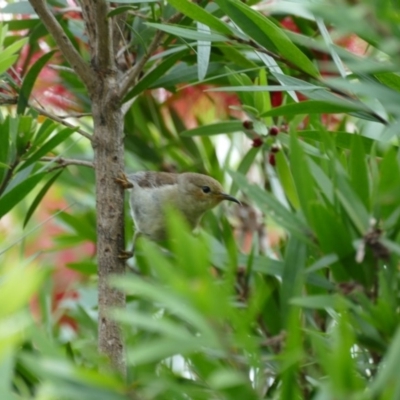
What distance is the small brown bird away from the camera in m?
1.90

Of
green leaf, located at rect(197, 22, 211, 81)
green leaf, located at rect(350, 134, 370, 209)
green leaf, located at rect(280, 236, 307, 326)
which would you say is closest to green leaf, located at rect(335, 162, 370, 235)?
green leaf, located at rect(350, 134, 370, 209)

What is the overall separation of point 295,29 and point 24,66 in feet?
1.84

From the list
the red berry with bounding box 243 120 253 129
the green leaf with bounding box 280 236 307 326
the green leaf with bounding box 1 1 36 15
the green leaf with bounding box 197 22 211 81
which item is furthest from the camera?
the green leaf with bounding box 1 1 36 15

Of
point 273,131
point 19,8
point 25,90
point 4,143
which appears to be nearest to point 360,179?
point 273,131

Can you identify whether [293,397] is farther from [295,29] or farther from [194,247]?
[295,29]

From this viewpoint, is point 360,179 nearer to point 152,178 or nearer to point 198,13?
point 198,13

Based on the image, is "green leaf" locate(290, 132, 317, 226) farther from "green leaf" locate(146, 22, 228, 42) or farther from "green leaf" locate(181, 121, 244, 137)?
"green leaf" locate(181, 121, 244, 137)

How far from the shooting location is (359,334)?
677mm

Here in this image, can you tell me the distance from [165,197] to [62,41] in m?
0.98

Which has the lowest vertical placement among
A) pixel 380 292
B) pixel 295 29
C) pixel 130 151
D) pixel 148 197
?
pixel 148 197

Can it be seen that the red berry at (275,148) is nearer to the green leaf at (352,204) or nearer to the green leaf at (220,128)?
the green leaf at (220,128)

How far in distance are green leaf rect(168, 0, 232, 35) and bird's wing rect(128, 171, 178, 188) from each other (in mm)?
900

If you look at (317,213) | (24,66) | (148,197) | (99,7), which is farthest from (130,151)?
(317,213)

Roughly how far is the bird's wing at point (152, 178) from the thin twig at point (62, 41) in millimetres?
712
